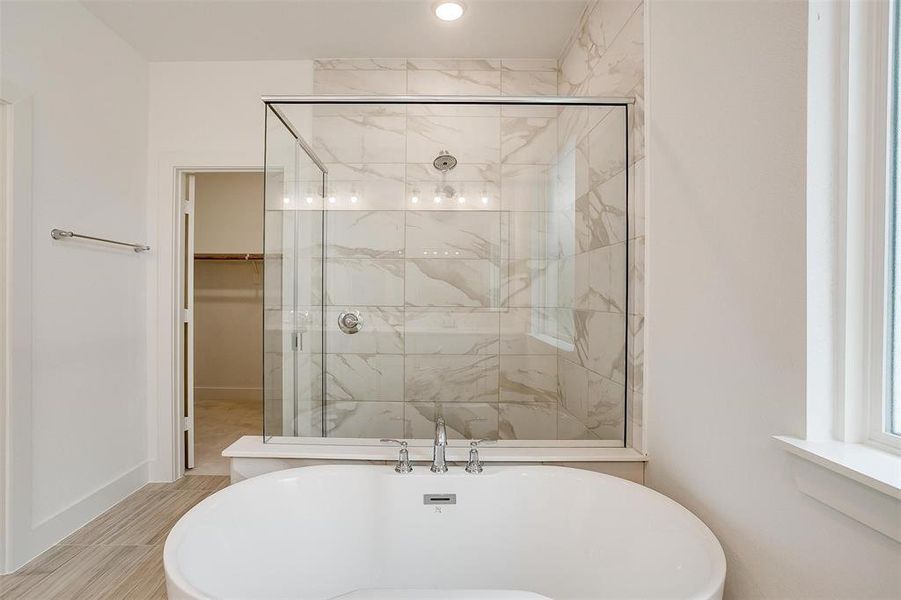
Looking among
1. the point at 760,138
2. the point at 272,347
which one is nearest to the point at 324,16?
the point at 272,347

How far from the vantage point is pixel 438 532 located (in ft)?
4.89

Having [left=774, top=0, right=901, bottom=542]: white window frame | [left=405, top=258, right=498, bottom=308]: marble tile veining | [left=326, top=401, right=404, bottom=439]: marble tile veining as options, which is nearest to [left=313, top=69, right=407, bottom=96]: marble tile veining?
[left=405, top=258, right=498, bottom=308]: marble tile veining

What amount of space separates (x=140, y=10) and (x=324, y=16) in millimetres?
959

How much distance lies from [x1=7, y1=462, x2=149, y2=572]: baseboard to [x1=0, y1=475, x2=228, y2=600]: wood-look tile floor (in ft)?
0.10

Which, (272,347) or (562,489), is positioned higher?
(272,347)

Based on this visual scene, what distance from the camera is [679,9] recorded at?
4.58 feet

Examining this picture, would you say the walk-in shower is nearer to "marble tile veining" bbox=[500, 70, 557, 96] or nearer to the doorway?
"marble tile veining" bbox=[500, 70, 557, 96]

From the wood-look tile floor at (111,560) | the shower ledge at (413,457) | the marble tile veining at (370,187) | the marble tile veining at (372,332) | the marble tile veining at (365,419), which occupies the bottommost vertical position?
the wood-look tile floor at (111,560)

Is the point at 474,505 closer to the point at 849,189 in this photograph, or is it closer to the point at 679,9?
the point at 849,189

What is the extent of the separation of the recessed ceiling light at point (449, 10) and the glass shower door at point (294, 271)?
106 centimetres

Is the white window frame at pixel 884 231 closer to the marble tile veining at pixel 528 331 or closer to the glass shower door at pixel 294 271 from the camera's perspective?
the marble tile veining at pixel 528 331

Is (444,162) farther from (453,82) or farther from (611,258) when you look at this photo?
(453,82)

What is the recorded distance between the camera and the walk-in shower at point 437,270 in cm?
184

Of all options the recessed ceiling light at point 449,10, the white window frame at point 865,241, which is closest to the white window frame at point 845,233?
the white window frame at point 865,241
